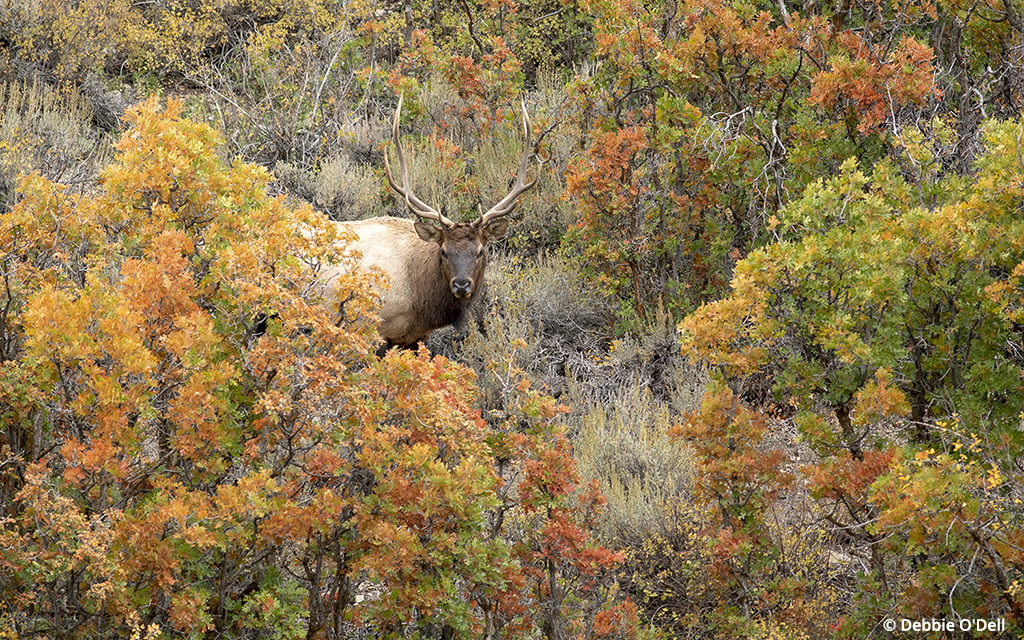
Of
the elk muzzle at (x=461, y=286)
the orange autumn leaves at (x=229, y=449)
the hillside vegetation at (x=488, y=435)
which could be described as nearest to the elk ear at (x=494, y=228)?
the elk muzzle at (x=461, y=286)

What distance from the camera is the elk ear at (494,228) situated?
8000 millimetres

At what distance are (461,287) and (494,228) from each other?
75cm

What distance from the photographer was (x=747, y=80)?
7879mm

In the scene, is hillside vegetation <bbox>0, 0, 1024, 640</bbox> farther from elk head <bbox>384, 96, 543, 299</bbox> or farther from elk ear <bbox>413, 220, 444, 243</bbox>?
elk ear <bbox>413, 220, 444, 243</bbox>

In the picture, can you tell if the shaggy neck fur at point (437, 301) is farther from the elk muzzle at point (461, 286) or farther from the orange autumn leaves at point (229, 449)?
the orange autumn leaves at point (229, 449)

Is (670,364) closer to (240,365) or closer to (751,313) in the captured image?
(751,313)

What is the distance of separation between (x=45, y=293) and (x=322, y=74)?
7.57 meters

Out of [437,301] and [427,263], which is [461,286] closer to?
[437,301]

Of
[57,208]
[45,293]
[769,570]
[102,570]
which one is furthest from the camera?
[769,570]

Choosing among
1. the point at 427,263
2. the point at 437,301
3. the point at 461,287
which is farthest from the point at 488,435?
the point at 427,263

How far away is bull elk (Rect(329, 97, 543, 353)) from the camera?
7789mm

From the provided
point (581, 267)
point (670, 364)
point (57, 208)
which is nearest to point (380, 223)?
point (581, 267)

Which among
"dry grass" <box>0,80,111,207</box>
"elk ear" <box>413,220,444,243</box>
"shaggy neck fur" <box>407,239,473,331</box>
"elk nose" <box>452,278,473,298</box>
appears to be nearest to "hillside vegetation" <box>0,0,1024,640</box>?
"elk nose" <box>452,278,473,298</box>

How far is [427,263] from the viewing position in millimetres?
8055
